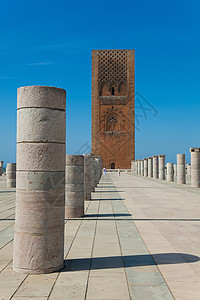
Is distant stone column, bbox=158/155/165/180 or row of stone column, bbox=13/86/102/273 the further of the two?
distant stone column, bbox=158/155/165/180

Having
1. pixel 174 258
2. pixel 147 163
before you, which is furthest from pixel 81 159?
pixel 147 163

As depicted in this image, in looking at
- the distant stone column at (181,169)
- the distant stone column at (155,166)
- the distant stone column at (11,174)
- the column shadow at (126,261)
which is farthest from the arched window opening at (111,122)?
the column shadow at (126,261)

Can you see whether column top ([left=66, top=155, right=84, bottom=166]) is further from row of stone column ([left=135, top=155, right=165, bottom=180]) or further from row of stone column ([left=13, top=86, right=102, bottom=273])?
row of stone column ([left=135, top=155, right=165, bottom=180])

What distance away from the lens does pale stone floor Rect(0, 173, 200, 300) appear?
11.5 ft

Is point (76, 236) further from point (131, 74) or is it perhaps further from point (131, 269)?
point (131, 74)

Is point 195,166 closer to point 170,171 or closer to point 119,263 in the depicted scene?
point 170,171

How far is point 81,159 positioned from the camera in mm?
8945

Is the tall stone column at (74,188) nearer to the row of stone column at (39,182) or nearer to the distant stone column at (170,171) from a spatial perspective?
the row of stone column at (39,182)

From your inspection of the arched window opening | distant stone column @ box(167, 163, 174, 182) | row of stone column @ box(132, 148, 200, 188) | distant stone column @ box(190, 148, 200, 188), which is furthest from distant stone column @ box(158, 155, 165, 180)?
the arched window opening

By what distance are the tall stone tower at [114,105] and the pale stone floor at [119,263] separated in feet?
156

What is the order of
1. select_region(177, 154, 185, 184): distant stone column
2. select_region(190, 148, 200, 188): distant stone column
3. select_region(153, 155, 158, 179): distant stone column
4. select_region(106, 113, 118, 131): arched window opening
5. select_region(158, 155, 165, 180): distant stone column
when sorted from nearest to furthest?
select_region(190, 148, 200, 188): distant stone column < select_region(177, 154, 185, 184): distant stone column < select_region(158, 155, 165, 180): distant stone column < select_region(153, 155, 158, 179): distant stone column < select_region(106, 113, 118, 131): arched window opening

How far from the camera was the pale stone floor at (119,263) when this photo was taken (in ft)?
11.5

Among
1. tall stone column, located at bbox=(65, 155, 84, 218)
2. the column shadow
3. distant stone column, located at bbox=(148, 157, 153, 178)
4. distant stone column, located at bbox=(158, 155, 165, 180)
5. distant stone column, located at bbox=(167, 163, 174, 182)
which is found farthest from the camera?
distant stone column, located at bbox=(148, 157, 153, 178)

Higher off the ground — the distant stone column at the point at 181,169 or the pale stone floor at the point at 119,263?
the distant stone column at the point at 181,169
